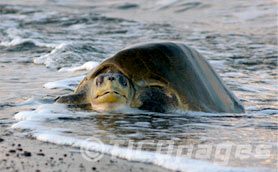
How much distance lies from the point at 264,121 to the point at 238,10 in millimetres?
15703

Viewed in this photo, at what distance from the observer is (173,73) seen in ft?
15.2

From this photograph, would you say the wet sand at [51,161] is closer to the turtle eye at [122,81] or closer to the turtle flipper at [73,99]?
the turtle eye at [122,81]

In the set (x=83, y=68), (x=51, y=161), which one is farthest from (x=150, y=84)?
(x=83, y=68)

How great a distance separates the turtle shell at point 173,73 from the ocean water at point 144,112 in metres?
0.20

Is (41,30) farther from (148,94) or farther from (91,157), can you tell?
(91,157)

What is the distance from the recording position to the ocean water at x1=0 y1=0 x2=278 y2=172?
118 inches

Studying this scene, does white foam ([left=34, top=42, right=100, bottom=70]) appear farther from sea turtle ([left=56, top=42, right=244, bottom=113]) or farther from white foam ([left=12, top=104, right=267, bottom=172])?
white foam ([left=12, top=104, right=267, bottom=172])

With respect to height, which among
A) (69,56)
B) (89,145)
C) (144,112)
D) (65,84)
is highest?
(89,145)

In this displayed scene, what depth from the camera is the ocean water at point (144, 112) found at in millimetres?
3008

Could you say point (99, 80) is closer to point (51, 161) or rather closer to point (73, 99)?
point (73, 99)

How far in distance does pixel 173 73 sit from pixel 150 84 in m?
0.26

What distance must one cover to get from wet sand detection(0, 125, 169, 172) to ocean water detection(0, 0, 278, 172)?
11cm

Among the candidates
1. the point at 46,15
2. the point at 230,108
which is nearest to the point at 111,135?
the point at 230,108

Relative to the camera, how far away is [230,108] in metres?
4.91
